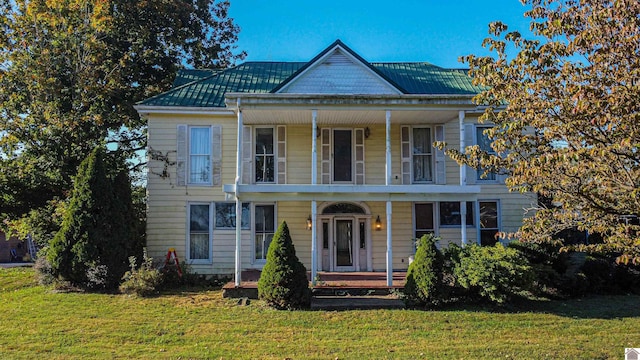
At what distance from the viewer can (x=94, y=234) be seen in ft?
39.8

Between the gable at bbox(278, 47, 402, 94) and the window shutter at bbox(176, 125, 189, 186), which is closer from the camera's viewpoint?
the window shutter at bbox(176, 125, 189, 186)

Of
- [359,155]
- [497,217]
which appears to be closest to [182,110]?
[359,155]

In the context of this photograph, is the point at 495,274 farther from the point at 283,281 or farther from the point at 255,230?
the point at 255,230

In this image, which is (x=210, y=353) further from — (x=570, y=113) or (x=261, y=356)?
(x=570, y=113)

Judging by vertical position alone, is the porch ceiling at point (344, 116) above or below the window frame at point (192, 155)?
above

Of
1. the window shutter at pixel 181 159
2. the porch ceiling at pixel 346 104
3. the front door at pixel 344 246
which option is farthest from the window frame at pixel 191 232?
the front door at pixel 344 246

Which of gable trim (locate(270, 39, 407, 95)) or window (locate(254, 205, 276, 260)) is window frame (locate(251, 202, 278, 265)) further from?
gable trim (locate(270, 39, 407, 95))

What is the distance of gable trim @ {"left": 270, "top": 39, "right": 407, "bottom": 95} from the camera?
561 inches

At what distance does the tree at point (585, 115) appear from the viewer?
5.75m

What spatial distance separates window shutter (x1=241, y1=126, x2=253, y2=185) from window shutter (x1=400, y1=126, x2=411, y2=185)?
490 cm

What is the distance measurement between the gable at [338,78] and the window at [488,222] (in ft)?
16.0

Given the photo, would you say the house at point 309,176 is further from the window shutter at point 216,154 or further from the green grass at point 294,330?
the green grass at point 294,330

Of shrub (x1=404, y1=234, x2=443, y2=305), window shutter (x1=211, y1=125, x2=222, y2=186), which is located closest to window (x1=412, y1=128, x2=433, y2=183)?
shrub (x1=404, y1=234, x2=443, y2=305)

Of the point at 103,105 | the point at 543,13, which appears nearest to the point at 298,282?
the point at 543,13
